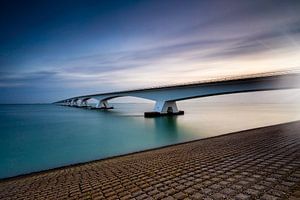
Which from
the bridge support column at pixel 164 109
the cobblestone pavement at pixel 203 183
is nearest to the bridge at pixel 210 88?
the bridge support column at pixel 164 109

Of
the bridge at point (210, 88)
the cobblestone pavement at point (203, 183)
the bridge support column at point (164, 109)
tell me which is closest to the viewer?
the cobblestone pavement at point (203, 183)

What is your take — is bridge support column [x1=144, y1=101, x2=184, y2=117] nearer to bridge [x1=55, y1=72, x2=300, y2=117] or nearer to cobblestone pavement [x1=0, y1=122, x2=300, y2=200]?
bridge [x1=55, y1=72, x2=300, y2=117]

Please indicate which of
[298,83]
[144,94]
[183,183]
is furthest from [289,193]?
[144,94]

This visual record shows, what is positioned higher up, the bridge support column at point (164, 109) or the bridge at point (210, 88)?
the bridge at point (210, 88)

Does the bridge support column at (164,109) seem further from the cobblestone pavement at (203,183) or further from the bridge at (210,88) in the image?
the cobblestone pavement at (203,183)

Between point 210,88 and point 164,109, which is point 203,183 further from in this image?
point 164,109

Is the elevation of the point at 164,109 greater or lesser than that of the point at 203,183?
lesser

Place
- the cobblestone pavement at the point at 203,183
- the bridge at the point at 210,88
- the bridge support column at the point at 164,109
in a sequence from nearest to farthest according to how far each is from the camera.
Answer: the cobblestone pavement at the point at 203,183 → the bridge at the point at 210,88 → the bridge support column at the point at 164,109

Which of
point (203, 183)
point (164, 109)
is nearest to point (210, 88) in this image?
point (164, 109)

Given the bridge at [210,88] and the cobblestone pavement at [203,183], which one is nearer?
the cobblestone pavement at [203,183]

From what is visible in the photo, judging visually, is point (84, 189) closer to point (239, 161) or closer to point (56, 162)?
point (239, 161)

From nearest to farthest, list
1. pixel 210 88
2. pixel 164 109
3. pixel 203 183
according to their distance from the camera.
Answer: pixel 203 183
pixel 210 88
pixel 164 109

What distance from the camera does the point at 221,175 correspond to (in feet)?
16.0

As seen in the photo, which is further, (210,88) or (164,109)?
(164,109)
